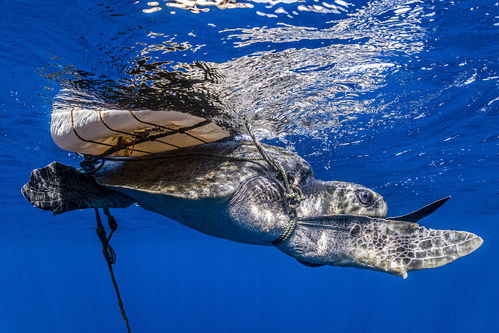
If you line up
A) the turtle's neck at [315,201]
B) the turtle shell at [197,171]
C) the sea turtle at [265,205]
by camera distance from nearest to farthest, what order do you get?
the sea turtle at [265,205] < the turtle shell at [197,171] < the turtle's neck at [315,201]

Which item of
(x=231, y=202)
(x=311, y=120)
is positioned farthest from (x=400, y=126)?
(x=231, y=202)

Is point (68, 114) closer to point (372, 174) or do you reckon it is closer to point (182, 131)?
point (182, 131)

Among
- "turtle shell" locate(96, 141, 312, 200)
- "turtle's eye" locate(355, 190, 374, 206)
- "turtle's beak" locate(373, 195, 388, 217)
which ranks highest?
"turtle shell" locate(96, 141, 312, 200)

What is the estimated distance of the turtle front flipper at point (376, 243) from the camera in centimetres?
252

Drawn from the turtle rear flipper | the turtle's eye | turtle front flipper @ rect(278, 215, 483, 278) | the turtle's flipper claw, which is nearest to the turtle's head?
the turtle's eye

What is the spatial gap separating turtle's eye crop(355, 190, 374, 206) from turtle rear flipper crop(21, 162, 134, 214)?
281cm

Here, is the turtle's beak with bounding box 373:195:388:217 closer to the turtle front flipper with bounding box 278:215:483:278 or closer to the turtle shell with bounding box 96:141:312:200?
the turtle front flipper with bounding box 278:215:483:278

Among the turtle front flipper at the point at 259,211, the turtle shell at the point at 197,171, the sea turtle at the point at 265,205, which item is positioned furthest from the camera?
the turtle shell at the point at 197,171

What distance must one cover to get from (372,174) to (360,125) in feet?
23.7

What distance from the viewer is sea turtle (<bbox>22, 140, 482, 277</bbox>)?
104 inches

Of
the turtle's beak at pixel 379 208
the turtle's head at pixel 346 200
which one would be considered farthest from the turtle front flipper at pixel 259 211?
the turtle's beak at pixel 379 208

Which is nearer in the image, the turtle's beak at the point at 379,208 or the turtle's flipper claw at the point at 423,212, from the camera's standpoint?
the turtle's flipper claw at the point at 423,212

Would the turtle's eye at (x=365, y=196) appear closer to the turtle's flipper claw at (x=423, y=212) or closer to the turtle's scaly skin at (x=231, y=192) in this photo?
the turtle's scaly skin at (x=231, y=192)

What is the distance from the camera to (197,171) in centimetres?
350
